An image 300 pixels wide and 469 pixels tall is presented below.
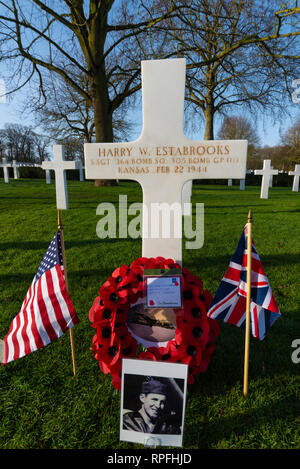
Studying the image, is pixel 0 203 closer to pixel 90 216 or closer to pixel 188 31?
pixel 90 216

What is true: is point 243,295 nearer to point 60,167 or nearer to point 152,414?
point 152,414

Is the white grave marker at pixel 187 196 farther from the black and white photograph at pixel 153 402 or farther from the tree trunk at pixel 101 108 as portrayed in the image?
the tree trunk at pixel 101 108

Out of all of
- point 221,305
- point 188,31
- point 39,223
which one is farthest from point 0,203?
point 221,305

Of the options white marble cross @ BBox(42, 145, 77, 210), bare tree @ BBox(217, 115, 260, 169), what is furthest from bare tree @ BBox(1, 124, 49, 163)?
white marble cross @ BBox(42, 145, 77, 210)

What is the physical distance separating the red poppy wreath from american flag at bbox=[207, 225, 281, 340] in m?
0.14

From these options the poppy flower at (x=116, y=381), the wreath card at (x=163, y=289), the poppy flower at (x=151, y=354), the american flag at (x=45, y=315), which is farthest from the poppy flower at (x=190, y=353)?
the american flag at (x=45, y=315)

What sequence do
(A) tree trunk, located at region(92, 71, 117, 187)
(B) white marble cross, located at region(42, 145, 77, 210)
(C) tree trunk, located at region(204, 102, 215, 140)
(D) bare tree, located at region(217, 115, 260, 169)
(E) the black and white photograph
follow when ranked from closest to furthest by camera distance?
1. (E) the black and white photograph
2. (B) white marble cross, located at region(42, 145, 77, 210)
3. (A) tree trunk, located at region(92, 71, 117, 187)
4. (C) tree trunk, located at region(204, 102, 215, 140)
5. (D) bare tree, located at region(217, 115, 260, 169)

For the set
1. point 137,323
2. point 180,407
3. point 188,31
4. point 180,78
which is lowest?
point 180,407

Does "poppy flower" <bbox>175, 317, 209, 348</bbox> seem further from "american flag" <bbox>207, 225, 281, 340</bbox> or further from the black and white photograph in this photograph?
the black and white photograph

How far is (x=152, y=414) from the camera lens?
5.12 ft

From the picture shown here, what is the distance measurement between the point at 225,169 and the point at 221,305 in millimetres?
1063

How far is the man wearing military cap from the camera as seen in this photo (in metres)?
1.54

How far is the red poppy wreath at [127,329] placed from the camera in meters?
1.90
